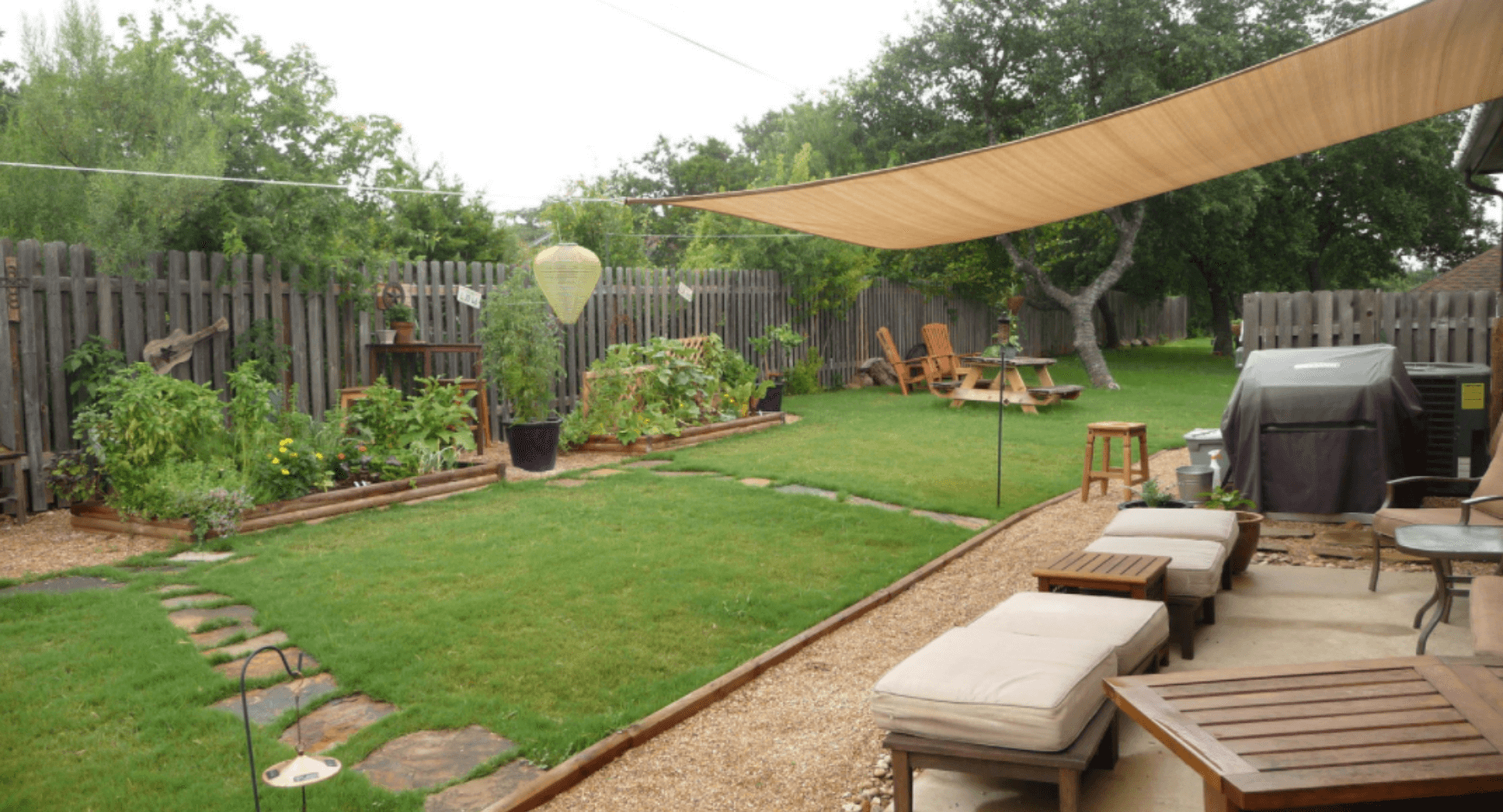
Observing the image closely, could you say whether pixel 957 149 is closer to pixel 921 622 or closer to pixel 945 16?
pixel 945 16

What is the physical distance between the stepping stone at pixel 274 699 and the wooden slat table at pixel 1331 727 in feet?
7.99

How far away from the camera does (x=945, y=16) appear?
15.3 m

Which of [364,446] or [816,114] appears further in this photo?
[816,114]

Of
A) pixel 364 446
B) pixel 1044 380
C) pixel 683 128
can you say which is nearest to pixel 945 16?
pixel 1044 380

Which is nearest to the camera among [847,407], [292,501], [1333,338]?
[292,501]

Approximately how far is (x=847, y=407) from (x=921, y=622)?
8042 mm

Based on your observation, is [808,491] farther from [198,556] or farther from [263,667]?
[263,667]

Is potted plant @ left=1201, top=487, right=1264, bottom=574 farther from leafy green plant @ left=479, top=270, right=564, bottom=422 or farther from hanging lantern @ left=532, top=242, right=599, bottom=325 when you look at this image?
leafy green plant @ left=479, top=270, right=564, bottom=422

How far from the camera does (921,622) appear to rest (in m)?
3.95

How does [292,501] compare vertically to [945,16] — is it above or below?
below

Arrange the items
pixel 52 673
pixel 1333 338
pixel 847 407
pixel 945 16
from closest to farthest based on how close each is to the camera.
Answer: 1. pixel 52 673
2. pixel 1333 338
3. pixel 847 407
4. pixel 945 16

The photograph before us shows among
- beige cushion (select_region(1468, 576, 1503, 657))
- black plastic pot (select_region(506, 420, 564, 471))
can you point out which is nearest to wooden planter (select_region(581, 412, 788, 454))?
black plastic pot (select_region(506, 420, 564, 471))

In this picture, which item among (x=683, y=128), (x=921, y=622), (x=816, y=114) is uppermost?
(x=683, y=128)

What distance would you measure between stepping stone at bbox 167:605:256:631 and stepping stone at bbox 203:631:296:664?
24 cm
